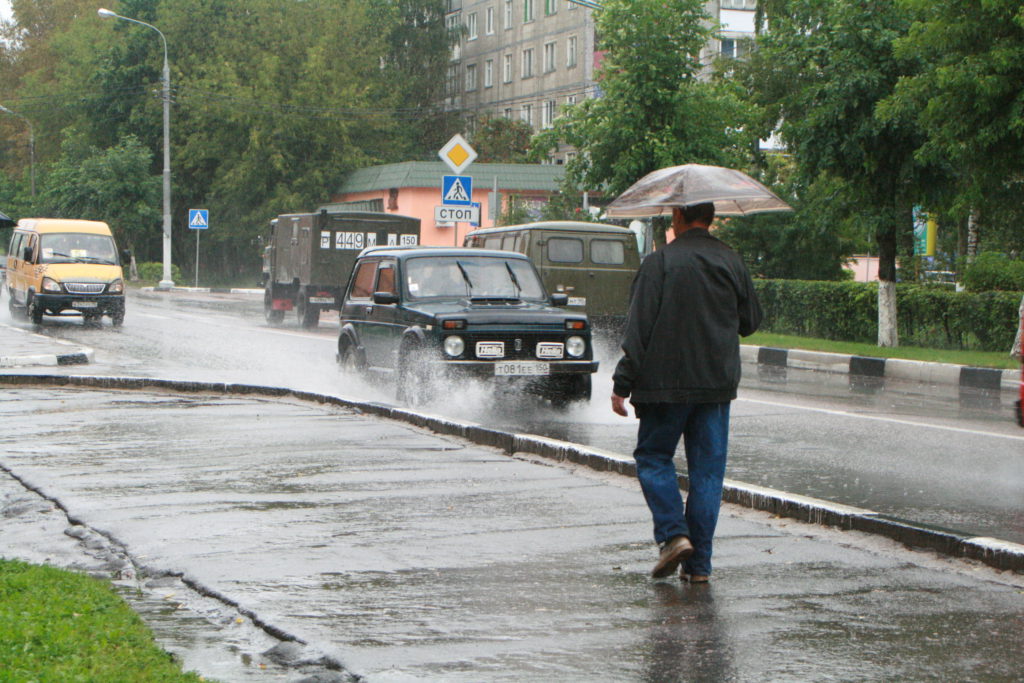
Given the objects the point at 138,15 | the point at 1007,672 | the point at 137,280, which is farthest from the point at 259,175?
the point at 1007,672

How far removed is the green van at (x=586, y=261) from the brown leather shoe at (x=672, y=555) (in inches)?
637

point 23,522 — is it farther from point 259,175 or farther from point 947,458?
point 259,175

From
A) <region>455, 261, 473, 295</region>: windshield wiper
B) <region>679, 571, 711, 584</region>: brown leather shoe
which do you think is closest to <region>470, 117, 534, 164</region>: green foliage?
<region>455, 261, 473, 295</region>: windshield wiper

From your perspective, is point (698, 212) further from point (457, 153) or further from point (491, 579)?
point (457, 153)

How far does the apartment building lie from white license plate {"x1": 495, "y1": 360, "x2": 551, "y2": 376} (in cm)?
5372

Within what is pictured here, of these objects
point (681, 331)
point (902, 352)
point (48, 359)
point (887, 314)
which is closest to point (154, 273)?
point (887, 314)

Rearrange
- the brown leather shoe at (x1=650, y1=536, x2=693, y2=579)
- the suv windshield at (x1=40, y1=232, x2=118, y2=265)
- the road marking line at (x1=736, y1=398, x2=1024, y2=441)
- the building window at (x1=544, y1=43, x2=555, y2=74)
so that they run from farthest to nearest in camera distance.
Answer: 1. the building window at (x1=544, y1=43, x2=555, y2=74)
2. the suv windshield at (x1=40, y1=232, x2=118, y2=265)
3. the road marking line at (x1=736, y1=398, x2=1024, y2=441)
4. the brown leather shoe at (x1=650, y1=536, x2=693, y2=579)

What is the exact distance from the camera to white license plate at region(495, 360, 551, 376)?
43.5 feet

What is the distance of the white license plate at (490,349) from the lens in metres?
13.3

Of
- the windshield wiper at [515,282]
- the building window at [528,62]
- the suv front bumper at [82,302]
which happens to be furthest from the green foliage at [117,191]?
the windshield wiper at [515,282]

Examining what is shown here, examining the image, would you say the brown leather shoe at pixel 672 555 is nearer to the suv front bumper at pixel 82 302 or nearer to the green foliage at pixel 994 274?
the green foliage at pixel 994 274

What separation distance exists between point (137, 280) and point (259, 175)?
776 centimetres

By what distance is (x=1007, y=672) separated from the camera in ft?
15.0

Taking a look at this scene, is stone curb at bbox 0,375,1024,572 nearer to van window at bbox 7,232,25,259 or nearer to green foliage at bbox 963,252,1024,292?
green foliage at bbox 963,252,1024,292
